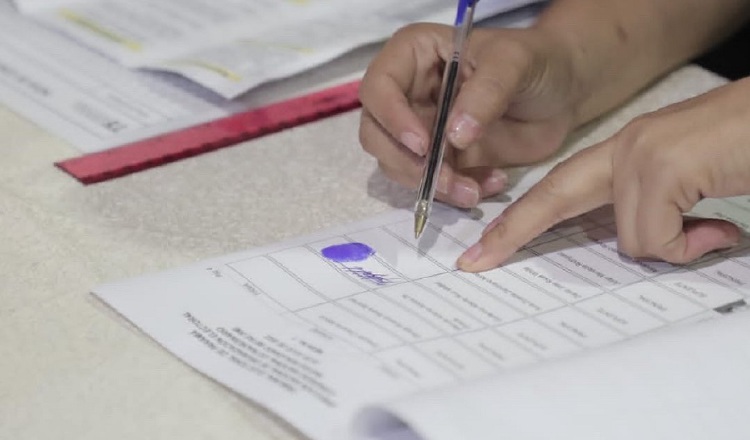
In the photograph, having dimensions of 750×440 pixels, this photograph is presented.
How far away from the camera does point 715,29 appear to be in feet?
3.27

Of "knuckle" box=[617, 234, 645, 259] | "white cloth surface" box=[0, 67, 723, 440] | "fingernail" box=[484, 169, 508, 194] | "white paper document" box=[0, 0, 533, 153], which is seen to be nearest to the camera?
"white cloth surface" box=[0, 67, 723, 440]

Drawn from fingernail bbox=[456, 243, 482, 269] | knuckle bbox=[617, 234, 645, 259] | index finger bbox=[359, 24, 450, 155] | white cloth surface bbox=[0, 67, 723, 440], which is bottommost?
white cloth surface bbox=[0, 67, 723, 440]

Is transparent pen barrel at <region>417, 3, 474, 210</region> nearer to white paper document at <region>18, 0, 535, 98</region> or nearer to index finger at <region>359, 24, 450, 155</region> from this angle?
index finger at <region>359, 24, 450, 155</region>

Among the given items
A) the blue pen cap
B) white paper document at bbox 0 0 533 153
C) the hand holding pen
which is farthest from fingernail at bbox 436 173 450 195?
white paper document at bbox 0 0 533 153

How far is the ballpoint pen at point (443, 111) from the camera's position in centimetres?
71

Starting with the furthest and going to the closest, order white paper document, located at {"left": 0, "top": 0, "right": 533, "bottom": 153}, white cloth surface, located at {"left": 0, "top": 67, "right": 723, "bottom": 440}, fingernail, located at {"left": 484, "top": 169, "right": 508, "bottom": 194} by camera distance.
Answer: white paper document, located at {"left": 0, "top": 0, "right": 533, "bottom": 153} → fingernail, located at {"left": 484, "top": 169, "right": 508, "bottom": 194} → white cloth surface, located at {"left": 0, "top": 67, "right": 723, "bottom": 440}

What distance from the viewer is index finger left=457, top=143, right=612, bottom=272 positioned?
686mm

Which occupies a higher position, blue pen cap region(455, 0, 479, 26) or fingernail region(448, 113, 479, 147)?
blue pen cap region(455, 0, 479, 26)

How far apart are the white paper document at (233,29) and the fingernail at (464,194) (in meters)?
0.26

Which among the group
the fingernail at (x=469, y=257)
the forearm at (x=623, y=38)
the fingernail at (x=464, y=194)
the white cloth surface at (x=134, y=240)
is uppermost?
the forearm at (x=623, y=38)

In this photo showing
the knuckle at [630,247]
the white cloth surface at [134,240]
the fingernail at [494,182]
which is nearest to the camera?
the white cloth surface at [134,240]

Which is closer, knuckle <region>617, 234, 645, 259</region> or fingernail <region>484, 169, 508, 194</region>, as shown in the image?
knuckle <region>617, 234, 645, 259</region>

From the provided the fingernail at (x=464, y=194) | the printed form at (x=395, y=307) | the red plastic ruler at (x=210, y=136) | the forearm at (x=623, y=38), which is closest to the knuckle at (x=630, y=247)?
the printed form at (x=395, y=307)

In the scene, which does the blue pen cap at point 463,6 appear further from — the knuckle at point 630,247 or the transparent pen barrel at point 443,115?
the knuckle at point 630,247
